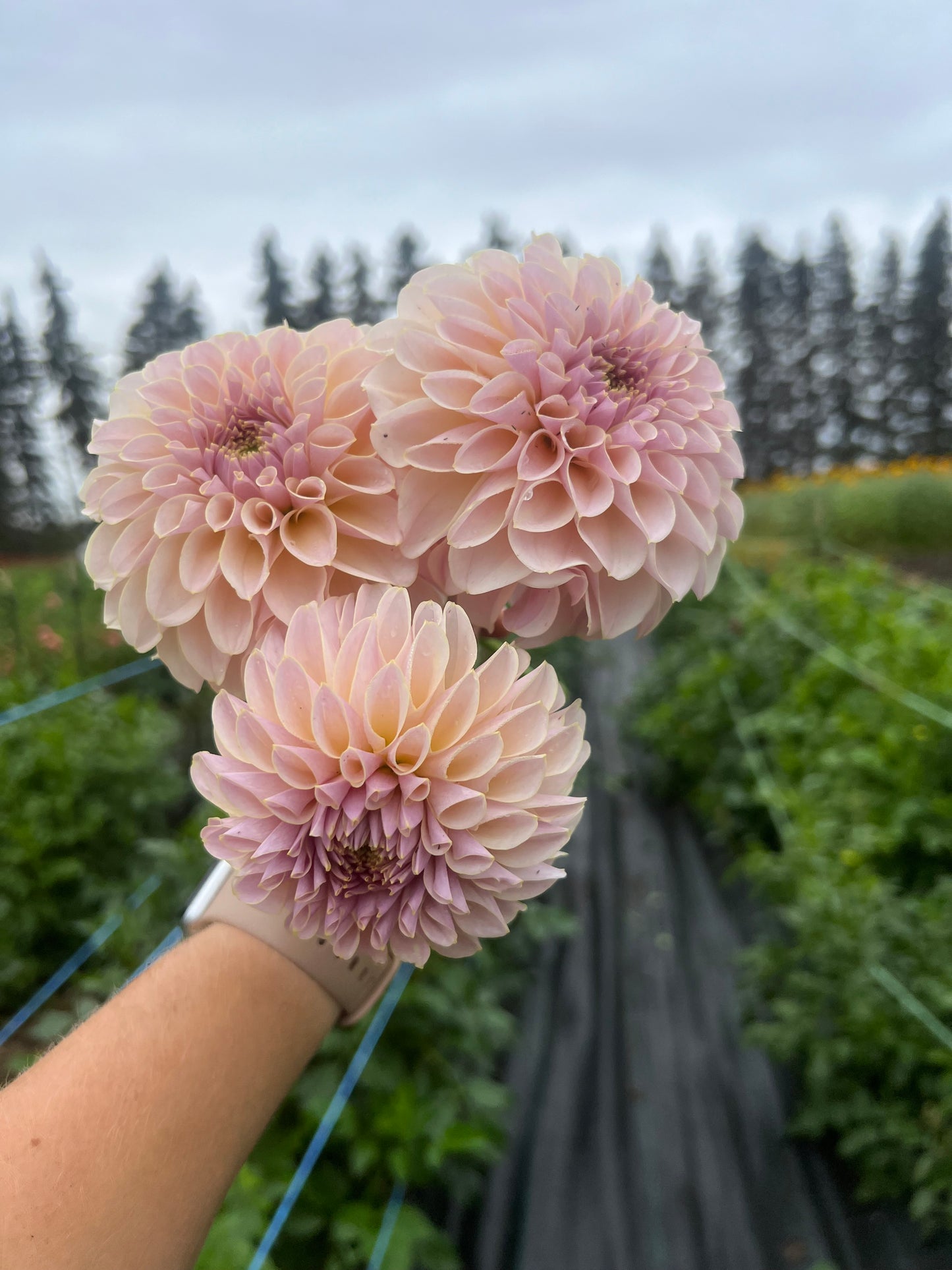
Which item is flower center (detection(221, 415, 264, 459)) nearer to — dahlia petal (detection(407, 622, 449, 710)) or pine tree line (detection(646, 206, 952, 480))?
dahlia petal (detection(407, 622, 449, 710))

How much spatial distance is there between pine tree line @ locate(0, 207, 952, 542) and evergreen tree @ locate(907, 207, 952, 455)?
0.02 meters

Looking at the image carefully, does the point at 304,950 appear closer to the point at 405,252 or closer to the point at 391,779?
the point at 391,779

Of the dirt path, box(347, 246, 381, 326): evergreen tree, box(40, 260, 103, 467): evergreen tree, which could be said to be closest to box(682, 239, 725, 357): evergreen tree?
box(347, 246, 381, 326): evergreen tree

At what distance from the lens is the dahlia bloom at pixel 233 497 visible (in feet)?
1.40

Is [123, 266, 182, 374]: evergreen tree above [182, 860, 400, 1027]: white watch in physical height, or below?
above

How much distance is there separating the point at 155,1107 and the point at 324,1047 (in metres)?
0.99

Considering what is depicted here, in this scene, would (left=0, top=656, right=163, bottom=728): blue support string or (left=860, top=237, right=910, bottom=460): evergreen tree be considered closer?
(left=0, top=656, right=163, bottom=728): blue support string

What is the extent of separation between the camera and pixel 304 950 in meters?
0.54

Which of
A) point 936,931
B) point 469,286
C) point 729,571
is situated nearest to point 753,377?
point 729,571

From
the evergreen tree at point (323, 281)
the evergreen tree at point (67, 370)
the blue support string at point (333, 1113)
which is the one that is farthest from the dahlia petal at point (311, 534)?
the evergreen tree at point (323, 281)

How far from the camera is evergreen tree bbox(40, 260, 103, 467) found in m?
5.56

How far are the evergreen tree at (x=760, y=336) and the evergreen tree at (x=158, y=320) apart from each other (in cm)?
919

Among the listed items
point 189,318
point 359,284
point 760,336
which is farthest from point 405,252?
point 760,336

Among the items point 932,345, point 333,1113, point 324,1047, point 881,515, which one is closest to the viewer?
point 333,1113
